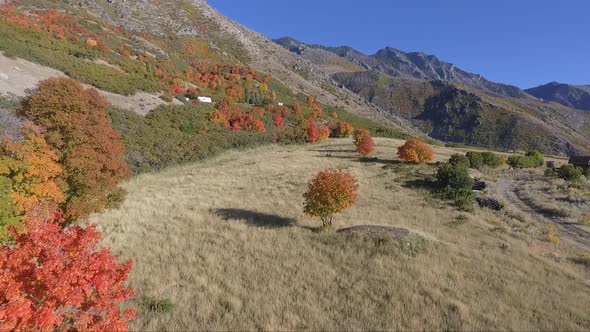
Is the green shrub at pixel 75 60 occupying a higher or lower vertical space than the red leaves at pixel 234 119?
higher

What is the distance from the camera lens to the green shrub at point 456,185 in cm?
3688

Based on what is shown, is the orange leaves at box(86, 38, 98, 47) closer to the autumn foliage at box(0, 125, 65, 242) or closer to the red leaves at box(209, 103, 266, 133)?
the red leaves at box(209, 103, 266, 133)

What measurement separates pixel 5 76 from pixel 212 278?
4646 centimetres

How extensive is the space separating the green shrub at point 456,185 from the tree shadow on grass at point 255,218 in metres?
16.9

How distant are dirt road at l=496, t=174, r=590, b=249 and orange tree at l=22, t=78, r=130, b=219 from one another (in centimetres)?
3207

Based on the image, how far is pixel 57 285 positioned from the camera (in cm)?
1051

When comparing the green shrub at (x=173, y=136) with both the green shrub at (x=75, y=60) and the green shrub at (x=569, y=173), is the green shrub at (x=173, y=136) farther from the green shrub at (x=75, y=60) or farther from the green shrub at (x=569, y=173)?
the green shrub at (x=569, y=173)

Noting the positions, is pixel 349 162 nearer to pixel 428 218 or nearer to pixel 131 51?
pixel 428 218

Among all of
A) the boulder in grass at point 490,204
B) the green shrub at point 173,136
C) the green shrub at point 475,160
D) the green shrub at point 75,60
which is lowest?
the green shrub at point 173,136

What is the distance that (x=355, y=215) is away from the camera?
32125 mm

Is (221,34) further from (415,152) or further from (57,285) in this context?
(57,285)

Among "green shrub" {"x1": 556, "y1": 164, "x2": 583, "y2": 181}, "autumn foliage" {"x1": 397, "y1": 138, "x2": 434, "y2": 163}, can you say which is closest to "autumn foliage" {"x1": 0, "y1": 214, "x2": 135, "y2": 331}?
"autumn foliage" {"x1": 397, "y1": 138, "x2": 434, "y2": 163}

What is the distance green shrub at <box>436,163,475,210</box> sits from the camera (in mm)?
36878

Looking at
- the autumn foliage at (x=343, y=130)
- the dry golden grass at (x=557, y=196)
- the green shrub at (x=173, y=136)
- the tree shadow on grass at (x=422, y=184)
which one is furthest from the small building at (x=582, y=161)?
the green shrub at (x=173, y=136)
